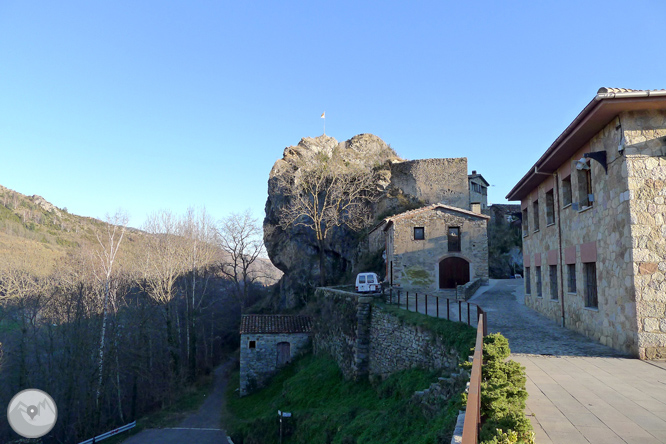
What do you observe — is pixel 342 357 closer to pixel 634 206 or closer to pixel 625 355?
pixel 625 355

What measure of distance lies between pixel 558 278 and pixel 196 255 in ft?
86.6

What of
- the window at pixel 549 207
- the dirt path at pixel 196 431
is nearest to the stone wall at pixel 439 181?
the window at pixel 549 207

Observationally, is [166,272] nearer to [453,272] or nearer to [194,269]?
[194,269]

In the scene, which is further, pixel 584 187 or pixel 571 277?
pixel 571 277

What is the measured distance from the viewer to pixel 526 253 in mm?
17547

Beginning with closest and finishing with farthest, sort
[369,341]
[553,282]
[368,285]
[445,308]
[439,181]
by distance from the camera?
[553,282], [445,308], [369,341], [368,285], [439,181]

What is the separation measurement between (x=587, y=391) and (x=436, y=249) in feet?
57.2

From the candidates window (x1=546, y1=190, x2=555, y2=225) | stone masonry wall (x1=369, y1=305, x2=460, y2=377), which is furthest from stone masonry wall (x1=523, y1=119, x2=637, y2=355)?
stone masonry wall (x1=369, y1=305, x2=460, y2=377)

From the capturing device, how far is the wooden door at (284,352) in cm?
2428

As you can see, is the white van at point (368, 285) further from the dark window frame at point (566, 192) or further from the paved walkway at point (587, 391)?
the dark window frame at point (566, 192)

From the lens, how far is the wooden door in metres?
24.3

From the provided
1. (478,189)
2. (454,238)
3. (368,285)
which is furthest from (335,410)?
(478,189)

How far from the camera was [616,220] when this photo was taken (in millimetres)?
9000

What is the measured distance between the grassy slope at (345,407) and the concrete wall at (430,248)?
20.8 feet
